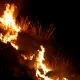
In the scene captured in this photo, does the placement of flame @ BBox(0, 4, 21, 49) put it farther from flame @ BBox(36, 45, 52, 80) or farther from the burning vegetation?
flame @ BBox(36, 45, 52, 80)

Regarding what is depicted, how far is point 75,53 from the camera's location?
1720 cm

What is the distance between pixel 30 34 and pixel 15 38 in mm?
1252

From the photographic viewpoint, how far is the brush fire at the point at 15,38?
14208 mm

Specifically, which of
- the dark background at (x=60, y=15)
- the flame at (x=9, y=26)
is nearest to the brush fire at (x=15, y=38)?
the flame at (x=9, y=26)

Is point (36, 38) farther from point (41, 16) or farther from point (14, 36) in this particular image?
point (41, 16)

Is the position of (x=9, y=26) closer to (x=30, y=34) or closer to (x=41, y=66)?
(x=30, y=34)

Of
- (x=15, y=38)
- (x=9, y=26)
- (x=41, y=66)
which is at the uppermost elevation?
(x=9, y=26)

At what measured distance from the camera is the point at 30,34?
651 inches

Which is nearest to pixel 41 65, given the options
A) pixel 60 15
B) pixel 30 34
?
pixel 30 34

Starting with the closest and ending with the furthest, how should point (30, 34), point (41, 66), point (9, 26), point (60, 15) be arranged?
1. point (41, 66)
2. point (9, 26)
3. point (30, 34)
4. point (60, 15)

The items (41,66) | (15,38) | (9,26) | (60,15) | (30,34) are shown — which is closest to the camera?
(41,66)

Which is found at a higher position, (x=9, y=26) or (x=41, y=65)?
(x=9, y=26)

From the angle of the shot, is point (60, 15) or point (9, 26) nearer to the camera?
point (9, 26)

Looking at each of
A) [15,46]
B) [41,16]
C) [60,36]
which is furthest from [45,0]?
[15,46]
